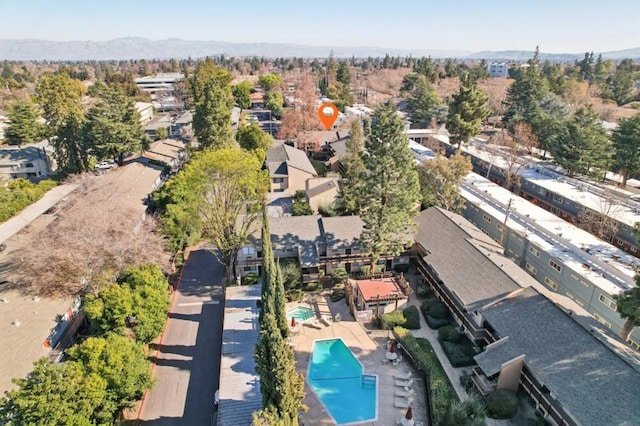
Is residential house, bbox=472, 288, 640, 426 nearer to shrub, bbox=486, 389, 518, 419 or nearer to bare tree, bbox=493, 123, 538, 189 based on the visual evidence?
shrub, bbox=486, 389, 518, 419

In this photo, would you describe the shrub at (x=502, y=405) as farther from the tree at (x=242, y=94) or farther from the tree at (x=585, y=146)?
the tree at (x=242, y=94)

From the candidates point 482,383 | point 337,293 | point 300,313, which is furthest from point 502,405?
point 300,313

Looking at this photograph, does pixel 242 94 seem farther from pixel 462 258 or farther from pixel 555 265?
pixel 555 265

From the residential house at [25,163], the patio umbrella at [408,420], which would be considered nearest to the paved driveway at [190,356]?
the patio umbrella at [408,420]

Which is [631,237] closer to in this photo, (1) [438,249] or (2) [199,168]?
(1) [438,249]

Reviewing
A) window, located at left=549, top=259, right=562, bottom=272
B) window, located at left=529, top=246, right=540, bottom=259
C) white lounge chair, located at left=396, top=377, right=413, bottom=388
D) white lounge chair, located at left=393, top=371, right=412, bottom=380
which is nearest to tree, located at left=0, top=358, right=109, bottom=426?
white lounge chair, located at left=396, top=377, right=413, bottom=388
